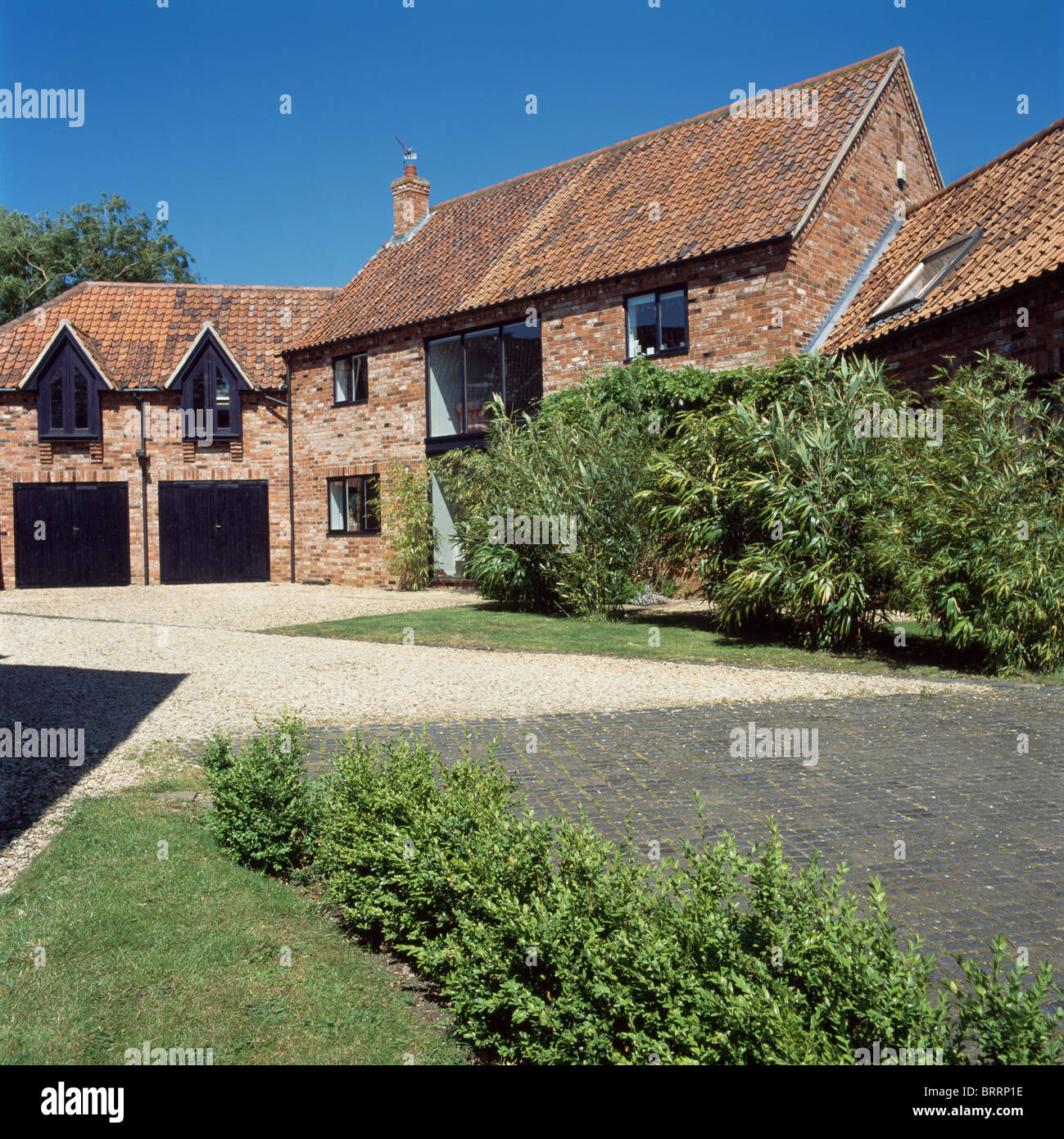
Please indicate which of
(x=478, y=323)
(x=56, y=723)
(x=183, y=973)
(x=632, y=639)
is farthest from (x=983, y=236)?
(x=183, y=973)

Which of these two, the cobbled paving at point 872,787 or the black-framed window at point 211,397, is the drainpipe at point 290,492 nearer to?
the black-framed window at point 211,397

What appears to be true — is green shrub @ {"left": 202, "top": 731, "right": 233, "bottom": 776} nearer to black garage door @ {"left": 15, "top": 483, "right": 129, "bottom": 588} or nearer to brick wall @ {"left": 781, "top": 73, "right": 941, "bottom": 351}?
brick wall @ {"left": 781, "top": 73, "right": 941, "bottom": 351}

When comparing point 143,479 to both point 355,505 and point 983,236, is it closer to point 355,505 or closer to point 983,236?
point 355,505

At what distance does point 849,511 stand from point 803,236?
8310 mm

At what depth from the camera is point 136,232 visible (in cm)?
4822

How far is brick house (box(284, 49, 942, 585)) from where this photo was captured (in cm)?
1808

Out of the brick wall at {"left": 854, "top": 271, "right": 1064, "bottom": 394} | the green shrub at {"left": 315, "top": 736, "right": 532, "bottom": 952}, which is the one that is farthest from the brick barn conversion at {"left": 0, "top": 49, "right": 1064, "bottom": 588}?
the green shrub at {"left": 315, "top": 736, "right": 532, "bottom": 952}

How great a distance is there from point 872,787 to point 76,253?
49.9 metres

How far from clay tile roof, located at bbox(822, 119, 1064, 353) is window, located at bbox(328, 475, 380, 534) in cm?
1223

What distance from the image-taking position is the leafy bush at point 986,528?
9.98 metres

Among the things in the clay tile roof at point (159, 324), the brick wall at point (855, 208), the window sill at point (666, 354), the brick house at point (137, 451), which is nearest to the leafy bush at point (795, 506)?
the brick wall at point (855, 208)

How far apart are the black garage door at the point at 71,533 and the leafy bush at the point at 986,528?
2127 cm

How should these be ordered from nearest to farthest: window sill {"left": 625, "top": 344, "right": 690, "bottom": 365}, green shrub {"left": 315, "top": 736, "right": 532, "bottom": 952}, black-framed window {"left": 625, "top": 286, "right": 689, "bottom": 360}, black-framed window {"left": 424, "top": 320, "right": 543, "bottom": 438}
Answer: green shrub {"left": 315, "top": 736, "right": 532, "bottom": 952}, window sill {"left": 625, "top": 344, "right": 690, "bottom": 365}, black-framed window {"left": 625, "top": 286, "right": 689, "bottom": 360}, black-framed window {"left": 424, "top": 320, "right": 543, "bottom": 438}

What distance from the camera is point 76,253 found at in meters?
46.0
